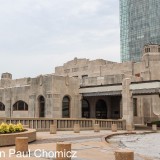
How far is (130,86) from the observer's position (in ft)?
120

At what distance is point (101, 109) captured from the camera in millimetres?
46875

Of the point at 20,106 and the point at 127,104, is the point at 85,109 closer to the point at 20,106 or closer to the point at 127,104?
the point at 20,106

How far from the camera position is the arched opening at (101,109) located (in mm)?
46378

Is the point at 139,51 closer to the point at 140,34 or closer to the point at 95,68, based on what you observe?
the point at 140,34

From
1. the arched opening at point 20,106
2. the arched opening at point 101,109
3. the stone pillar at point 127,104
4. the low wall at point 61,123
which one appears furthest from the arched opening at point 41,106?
the stone pillar at point 127,104

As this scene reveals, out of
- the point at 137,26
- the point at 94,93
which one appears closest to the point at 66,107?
the point at 94,93

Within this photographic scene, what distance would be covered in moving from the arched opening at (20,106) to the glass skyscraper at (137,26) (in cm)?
7855

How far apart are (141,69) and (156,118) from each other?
8.82 meters

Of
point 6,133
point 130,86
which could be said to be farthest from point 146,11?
point 6,133

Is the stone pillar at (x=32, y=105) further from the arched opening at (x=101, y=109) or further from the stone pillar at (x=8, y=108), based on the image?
the arched opening at (x=101, y=109)

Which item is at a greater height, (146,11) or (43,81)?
(146,11)

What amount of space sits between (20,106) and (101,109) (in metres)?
12.7

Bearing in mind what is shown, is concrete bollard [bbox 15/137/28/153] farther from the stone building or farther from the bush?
the stone building

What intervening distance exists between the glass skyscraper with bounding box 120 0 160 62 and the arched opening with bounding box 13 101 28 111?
Answer: 78546mm
